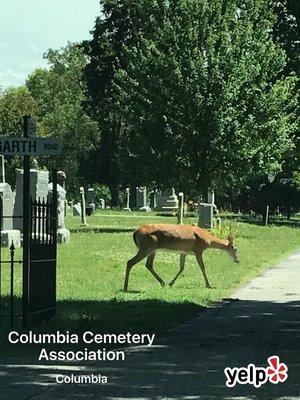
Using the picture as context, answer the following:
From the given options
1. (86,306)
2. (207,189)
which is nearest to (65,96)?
(207,189)

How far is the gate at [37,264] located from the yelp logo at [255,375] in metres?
3.38

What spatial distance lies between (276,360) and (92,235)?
859 inches

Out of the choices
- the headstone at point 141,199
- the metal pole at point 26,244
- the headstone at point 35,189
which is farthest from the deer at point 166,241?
the headstone at point 141,199

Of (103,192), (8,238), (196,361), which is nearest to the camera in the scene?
(196,361)

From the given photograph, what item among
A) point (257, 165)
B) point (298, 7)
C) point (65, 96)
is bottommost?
point (257, 165)

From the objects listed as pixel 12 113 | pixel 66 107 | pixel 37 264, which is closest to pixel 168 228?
pixel 37 264

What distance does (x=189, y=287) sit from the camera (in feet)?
56.4

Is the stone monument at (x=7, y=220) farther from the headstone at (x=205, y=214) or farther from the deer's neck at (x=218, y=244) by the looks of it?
the headstone at (x=205, y=214)

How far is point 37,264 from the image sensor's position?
12.0 meters

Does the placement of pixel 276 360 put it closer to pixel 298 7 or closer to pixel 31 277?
pixel 31 277

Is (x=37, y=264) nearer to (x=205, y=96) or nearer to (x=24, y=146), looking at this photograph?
(x=24, y=146)

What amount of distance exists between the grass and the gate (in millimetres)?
231

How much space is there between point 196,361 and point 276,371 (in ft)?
2.98

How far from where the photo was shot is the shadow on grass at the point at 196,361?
8141 mm
